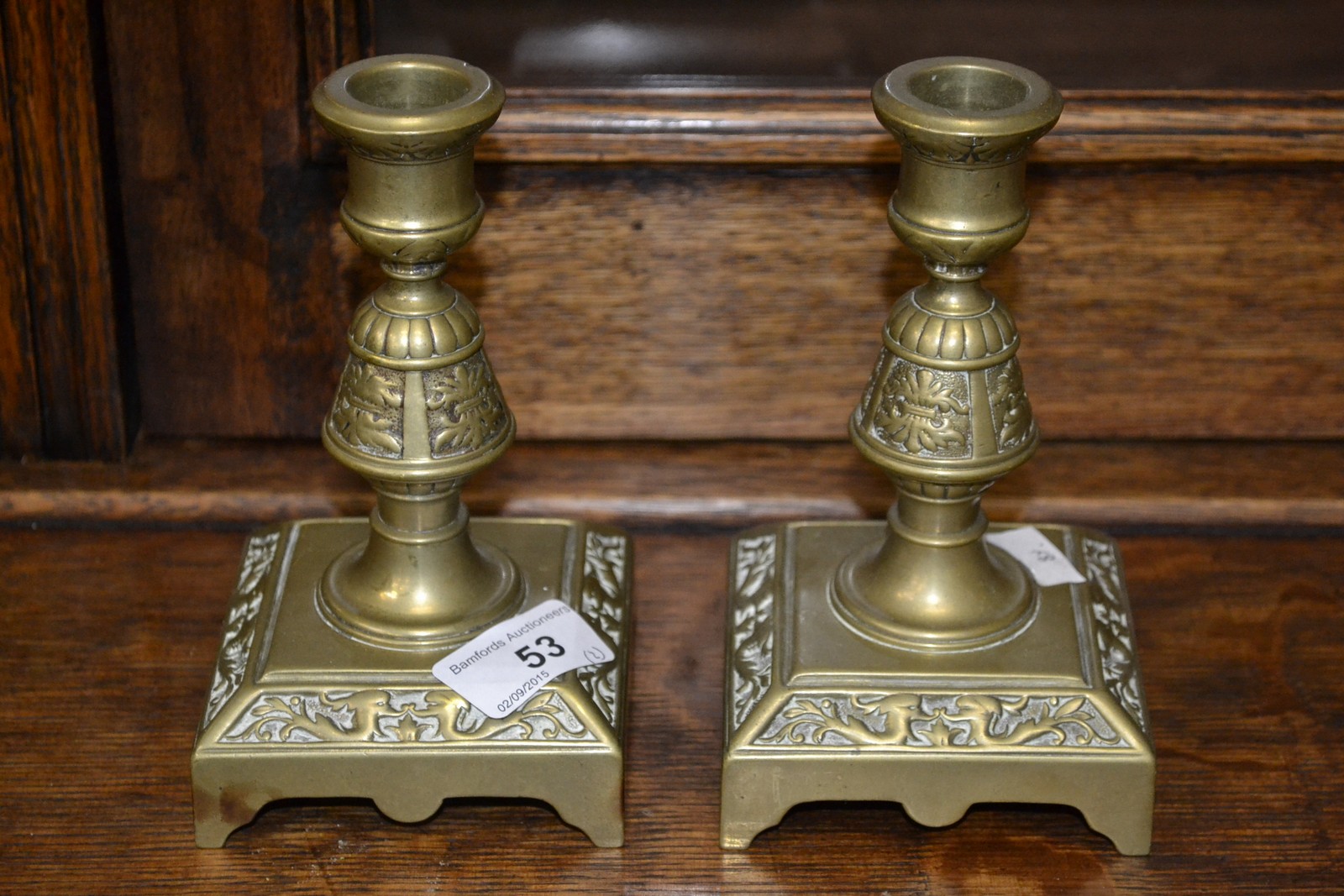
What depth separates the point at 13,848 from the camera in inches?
34.1

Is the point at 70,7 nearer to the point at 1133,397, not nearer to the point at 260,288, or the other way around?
the point at 260,288

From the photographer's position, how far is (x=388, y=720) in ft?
2.85

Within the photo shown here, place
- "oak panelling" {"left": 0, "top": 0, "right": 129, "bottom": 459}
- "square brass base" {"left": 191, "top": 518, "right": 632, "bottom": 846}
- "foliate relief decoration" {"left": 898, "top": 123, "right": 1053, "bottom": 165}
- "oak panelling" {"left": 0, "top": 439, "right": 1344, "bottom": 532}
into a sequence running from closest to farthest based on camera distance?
"foliate relief decoration" {"left": 898, "top": 123, "right": 1053, "bottom": 165}
"square brass base" {"left": 191, "top": 518, "right": 632, "bottom": 846}
"oak panelling" {"left": 0, "top": 0, "right": 129, "bottom": 459}
"oak panelling" {"left": 0, "top": 439, "right": 1344, "bottom": 532}

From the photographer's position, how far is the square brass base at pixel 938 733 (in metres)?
0.86

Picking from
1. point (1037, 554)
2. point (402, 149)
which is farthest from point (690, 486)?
point (402, 149)

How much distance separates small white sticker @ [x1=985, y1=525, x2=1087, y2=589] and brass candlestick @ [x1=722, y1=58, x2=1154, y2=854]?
14 millimetres

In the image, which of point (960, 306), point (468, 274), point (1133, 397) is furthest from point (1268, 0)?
point (468, 274)

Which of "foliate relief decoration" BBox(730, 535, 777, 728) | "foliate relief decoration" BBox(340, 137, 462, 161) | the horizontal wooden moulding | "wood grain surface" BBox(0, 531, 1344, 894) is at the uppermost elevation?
"foliate relief decoration" BBox(340, 137, 462, 161)

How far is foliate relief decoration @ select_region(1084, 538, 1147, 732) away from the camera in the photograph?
0.89 m

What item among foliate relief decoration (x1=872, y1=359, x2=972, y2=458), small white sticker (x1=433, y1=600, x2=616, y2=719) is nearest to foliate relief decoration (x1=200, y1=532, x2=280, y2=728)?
small white sticker (x1=433, y1=600, x2=616, y2=719)

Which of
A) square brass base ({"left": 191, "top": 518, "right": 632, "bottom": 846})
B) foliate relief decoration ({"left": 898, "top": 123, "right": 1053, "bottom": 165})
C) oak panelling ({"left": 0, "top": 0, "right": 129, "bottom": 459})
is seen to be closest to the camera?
foliate relief decoration ({"left": 898, "top": 123, "right": 1053, "bottom": 165})

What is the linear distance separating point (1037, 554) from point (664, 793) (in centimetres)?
25

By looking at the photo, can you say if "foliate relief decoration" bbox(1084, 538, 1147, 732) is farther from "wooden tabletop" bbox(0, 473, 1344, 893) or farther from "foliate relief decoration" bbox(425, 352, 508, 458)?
"foliate relief decoration" bbox(425, 352, 508, 458)

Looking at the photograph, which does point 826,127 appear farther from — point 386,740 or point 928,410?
point 386,740
